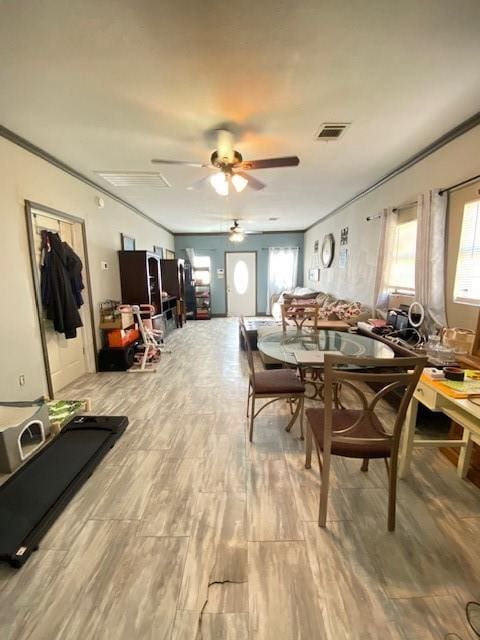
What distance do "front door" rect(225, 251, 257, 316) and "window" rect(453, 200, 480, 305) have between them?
A: 5903 millimetres

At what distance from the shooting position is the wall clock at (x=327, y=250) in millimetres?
5430

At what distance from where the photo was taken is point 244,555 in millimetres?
1290

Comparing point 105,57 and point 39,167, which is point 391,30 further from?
point 39,167

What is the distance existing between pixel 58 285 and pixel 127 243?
2.01m

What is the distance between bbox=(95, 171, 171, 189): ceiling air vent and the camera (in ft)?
10.6

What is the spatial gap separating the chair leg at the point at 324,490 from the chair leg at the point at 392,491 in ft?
1.04

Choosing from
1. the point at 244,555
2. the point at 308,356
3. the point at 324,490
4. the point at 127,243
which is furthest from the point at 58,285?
the point at 324,490

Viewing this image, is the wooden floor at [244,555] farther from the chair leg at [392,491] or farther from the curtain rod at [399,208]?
the curtain rod at [399,208]

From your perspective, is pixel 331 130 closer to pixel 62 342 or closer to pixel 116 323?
pixel 116 323

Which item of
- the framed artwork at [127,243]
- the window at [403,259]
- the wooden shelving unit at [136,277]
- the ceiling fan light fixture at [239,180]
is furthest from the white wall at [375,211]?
the framed artwork at [127,243]

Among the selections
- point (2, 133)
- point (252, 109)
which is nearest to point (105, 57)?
point (252, 109)

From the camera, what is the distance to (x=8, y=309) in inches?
93.0

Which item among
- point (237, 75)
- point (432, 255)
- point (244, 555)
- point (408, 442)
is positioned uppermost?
point (237, 75)

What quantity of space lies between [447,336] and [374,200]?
2.37m
